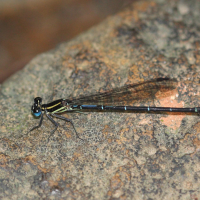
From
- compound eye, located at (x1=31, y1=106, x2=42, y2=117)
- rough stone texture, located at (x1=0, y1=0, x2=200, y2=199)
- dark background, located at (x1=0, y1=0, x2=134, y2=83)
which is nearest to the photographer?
rough stone texture, located at (x1=0, y1=0, x2=200, y2=199)

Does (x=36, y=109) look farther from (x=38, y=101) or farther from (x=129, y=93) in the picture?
(x=129, y=93)

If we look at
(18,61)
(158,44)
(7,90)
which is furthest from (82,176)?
(18,61)

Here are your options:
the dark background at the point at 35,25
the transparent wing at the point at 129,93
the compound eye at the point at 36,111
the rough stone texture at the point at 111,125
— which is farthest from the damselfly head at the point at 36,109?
the dark background at the point at 35,25

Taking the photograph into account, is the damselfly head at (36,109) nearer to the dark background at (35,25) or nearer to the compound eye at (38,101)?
the compound eye at (38,101)

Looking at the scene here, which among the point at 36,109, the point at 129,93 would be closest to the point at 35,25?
the point at 36,109

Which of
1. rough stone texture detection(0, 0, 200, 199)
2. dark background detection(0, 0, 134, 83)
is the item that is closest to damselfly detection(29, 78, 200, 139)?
rough stone texture detection(0, 0, 200, 199)

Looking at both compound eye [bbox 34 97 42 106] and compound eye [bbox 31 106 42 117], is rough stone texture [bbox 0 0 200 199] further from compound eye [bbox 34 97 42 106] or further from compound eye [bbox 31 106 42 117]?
compound eye [bbox 34 97 42 106]

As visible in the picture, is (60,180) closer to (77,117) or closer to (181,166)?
(77,117)
